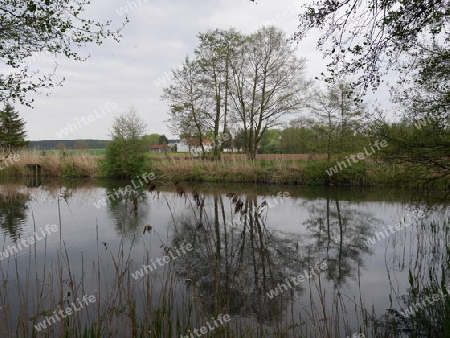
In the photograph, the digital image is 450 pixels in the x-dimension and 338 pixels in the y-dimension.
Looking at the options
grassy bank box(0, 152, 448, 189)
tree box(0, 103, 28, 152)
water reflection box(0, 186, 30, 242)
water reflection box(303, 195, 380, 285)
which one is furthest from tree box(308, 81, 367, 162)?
tree box(0, 103, 28, 152)

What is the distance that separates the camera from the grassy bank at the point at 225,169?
20875 mm

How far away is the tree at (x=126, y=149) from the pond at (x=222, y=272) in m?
12.6

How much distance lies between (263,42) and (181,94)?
27.2 feet

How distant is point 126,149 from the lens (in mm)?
25609

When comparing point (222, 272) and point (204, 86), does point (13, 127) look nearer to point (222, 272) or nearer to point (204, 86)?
point (204, 86)

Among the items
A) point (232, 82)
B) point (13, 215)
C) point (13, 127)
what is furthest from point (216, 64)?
point (13, 127)

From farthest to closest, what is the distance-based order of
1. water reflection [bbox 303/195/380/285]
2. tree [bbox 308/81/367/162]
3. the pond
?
tree [bbox 308/81/367/162], water reflection [bbox 303/195/380/285], the pond

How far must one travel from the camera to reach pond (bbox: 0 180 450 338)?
3.53 meters

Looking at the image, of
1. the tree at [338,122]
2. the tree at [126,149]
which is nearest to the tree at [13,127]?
the tree at [126,149]

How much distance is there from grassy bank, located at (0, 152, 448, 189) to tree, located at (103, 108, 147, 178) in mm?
1242

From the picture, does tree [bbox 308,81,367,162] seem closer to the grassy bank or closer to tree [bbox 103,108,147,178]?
the grassy bank

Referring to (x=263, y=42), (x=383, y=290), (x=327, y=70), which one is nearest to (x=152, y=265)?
(x=383, y=290)

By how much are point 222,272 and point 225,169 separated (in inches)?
709

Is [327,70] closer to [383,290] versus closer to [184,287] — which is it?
[383,290]
